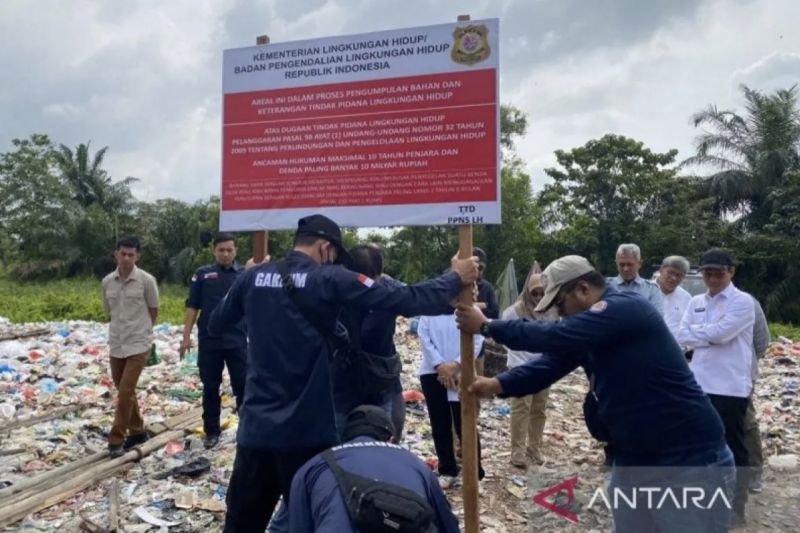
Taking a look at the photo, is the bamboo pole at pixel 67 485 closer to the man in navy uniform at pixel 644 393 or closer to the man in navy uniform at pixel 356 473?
the man in navy uniform at pixel 356 473

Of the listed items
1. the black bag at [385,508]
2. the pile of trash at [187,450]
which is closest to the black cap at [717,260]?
the pile of trash at [187,450]

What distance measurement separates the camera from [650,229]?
2383 centimetres

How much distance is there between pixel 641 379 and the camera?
2.42 m

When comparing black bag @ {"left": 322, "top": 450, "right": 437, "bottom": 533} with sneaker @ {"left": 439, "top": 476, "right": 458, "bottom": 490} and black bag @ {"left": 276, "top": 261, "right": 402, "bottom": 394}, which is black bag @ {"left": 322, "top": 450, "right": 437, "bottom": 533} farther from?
sneaker @ {"left": 439, "top": 476, "right": 458, "bottom": 490}

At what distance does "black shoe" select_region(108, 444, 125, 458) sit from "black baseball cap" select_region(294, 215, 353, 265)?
3627mm

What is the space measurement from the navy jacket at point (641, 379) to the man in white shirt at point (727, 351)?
81.4 inches

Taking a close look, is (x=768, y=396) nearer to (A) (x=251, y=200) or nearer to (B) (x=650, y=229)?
(A) (x=251, y=200)

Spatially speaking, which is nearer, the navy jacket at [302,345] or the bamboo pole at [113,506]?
the navy jacket at [302,345]

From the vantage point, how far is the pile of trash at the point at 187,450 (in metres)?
4.43

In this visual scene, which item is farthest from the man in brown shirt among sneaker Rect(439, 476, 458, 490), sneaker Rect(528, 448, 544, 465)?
sneaker Rect(528, 448, 544, 465)

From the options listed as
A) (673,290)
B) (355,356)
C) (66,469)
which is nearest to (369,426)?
(355,356)

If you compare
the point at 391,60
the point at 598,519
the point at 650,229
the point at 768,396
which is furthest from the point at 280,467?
the point at 650,229

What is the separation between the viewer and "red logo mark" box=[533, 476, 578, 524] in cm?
456

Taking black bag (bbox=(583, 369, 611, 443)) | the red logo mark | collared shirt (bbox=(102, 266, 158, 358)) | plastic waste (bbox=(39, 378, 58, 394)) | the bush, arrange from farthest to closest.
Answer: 1. the bush
2. plastic waste (bbox=(39, 378, 58, 394))
3. collared shirt (bbox=(102, 266, 158, 358))
4. the red logo mark
5. black bag (bbox=(583, 369, 611, 443))
